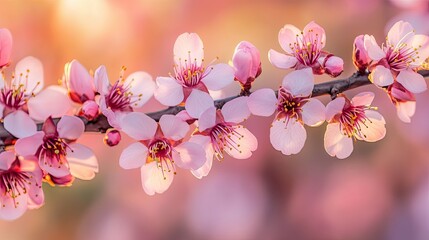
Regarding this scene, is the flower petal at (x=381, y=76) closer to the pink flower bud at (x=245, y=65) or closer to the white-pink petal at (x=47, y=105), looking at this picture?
the pink flower bud at (x=245, y=65)

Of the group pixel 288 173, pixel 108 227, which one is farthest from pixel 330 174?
pixel 108 227

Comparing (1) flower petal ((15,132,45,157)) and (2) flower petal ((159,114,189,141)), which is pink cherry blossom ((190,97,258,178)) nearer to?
(2) flower petal ((159,114,189,141))

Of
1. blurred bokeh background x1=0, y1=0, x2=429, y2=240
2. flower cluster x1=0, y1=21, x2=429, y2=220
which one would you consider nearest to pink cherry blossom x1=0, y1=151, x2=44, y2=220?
flower cluster x1=0, y1=21, x2=429, y2=220

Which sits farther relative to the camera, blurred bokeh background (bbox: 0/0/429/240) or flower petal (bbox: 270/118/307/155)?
blurred bokeh background (bbox: 0/0/429/240)

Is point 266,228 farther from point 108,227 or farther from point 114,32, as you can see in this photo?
point 114,32

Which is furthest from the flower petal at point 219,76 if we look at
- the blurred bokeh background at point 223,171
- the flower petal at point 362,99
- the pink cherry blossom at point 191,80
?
the blurred bokeh background at point 223,171
